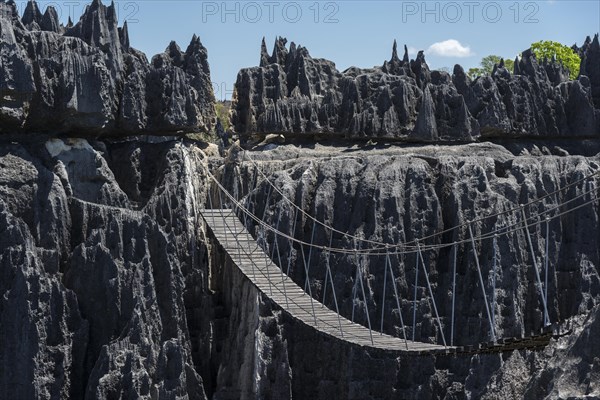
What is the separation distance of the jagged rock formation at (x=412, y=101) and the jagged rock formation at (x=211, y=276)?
2647 millimetres

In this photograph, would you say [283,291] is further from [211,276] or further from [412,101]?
[412,101]

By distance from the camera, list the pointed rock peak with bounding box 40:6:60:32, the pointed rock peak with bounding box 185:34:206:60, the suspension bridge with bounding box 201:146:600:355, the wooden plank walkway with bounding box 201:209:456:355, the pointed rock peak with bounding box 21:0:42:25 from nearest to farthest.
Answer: the wooden plank walkway with bounding box 201:209:456:355
the suspension bridge with bounding box 201:146:600:355
the pointed rock peak with bounding box 185:34:206:60
the pointed rock peak with bounding box 40:6:60:32
the pointed rock peak with bounding box 21:0:42:25

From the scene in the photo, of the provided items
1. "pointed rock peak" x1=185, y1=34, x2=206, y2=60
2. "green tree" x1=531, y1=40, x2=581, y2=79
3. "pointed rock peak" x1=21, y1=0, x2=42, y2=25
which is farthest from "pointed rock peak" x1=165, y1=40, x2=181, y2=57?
"green tree" x1=531, y1=40, x2=581, y2=79

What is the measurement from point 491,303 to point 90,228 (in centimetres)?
974

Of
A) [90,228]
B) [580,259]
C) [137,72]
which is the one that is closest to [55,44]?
[137,72]

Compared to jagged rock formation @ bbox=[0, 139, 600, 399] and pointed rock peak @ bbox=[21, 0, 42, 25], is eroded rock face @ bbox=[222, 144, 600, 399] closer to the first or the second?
jagged rock formation @ bbox=[0, 139, 600, 399]

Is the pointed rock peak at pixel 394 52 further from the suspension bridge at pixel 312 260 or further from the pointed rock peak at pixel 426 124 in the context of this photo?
the suspension bridge at pixel 312 260

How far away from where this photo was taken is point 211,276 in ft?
104

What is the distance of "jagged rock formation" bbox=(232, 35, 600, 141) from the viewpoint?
3681 cm

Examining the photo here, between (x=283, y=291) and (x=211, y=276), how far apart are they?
4.60m

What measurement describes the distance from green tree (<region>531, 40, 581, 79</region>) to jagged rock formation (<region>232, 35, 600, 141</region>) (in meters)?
17.4

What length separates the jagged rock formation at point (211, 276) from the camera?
27672mm

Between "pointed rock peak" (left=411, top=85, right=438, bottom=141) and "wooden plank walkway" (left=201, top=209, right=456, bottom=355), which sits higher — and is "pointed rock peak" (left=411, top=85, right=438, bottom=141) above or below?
above

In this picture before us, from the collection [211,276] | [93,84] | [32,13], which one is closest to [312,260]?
[211,276]
